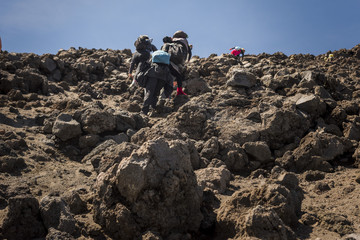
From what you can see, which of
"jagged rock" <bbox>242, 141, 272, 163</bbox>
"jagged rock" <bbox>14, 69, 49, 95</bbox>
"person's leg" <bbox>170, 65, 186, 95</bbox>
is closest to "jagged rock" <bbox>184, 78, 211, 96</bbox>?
"person's leg" <bbox>170, 65, 186, 95</bbox>

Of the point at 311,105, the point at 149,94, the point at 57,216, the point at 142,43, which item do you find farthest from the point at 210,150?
the point at 142,43

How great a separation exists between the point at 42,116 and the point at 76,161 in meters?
1.83

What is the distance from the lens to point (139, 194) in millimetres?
2631

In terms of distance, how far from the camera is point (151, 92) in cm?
766

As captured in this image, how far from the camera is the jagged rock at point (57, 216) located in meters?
2.56

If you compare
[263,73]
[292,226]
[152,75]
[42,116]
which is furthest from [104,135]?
[263,73]

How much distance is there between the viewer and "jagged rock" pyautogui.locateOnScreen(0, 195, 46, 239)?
251 cm

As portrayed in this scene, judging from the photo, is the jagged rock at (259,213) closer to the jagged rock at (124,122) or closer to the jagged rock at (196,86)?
the jagged rock at (124,122)

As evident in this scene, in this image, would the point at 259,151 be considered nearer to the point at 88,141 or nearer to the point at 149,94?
the point at 88,141

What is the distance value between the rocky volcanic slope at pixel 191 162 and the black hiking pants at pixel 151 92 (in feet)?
1.14

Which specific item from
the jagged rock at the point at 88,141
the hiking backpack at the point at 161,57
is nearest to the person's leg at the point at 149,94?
the hiking backpack at the point at 161,57

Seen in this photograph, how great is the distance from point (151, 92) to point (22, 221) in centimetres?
Result: 539

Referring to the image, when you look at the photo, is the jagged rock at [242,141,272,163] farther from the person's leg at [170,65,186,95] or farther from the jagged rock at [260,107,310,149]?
the person's leg at [170,65,186,95]

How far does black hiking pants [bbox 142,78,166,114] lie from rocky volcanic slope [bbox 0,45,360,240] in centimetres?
35
